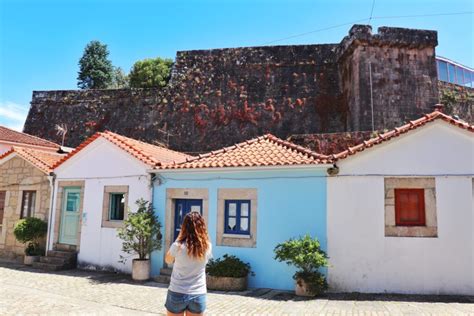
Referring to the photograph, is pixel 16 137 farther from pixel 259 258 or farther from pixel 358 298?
pixel 358 298

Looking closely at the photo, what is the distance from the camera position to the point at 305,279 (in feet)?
26.5

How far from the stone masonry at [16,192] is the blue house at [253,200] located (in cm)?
483

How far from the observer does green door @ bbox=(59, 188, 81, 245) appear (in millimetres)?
12148

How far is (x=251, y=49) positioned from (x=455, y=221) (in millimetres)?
14559

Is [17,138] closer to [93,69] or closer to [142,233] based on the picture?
[142,233]

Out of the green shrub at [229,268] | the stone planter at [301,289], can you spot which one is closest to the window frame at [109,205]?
the green shrub at [229,268]

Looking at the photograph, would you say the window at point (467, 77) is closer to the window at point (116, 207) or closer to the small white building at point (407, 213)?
the small white building at point (407, 213)

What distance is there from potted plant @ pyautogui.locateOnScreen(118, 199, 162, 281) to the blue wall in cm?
163

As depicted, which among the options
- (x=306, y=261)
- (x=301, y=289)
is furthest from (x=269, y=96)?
(x=301, y=289)

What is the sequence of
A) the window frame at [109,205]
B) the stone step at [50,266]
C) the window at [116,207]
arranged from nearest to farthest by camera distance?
the window frame at [109,205], the stone step at [50,266], the window at [116,207]

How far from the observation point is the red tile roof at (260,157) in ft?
30.4

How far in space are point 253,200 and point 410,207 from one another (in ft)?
12.1

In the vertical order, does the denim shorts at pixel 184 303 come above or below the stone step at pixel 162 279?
above

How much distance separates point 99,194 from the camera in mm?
11656
